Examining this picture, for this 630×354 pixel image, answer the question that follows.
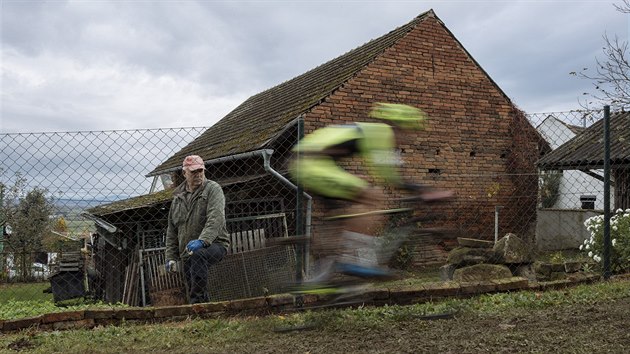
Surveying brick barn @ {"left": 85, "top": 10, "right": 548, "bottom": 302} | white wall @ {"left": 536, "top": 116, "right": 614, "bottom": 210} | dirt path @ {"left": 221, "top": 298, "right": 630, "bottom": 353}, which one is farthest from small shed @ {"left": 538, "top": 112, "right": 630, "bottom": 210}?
dirt path @ {"left": 221, "top": 298, "right": 630, "bottom": 353}

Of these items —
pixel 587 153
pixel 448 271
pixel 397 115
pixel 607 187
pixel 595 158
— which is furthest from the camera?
pixel 587 153

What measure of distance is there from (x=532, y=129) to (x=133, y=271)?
10.4m

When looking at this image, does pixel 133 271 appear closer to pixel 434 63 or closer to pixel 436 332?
pixel 436 332

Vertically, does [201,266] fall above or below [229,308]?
above

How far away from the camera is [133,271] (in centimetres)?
1024

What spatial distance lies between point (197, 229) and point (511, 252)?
4493 millimetres

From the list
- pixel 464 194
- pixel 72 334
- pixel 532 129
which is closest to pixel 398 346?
pixel 72 334

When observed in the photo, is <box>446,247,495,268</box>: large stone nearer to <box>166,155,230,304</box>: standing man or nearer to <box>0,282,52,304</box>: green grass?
<box>166,155,230,304</box>: standing man

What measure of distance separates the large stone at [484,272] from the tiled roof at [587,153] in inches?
212

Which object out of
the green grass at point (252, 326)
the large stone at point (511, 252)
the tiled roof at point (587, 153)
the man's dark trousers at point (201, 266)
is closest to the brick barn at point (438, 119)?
the tiled roof at point (587, 153)

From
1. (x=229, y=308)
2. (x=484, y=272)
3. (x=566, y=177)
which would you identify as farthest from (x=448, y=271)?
(x=566, y=177)

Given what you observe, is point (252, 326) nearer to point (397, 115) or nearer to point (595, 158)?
point (397, 115)

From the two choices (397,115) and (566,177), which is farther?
(566,177)

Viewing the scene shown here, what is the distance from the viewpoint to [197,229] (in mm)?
5742
